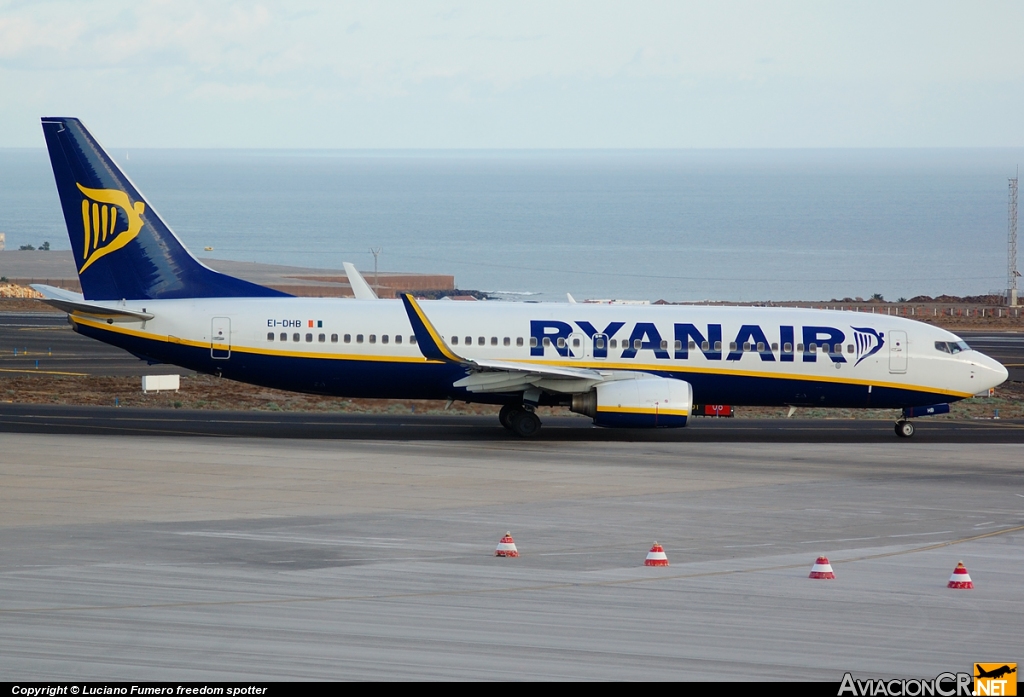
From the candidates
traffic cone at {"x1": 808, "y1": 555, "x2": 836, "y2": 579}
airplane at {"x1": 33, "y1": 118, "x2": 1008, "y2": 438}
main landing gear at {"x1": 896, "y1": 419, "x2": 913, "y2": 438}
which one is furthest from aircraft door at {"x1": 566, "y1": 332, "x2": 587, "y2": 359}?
traffic cone at {"x1": 808, "y1": 555, "x2": 836, "y2": 579}

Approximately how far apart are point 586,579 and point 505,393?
16.9m

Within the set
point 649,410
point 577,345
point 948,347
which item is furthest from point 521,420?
point 948,347

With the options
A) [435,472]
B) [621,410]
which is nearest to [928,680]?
[435,472]

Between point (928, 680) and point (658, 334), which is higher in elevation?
point (658, 334)

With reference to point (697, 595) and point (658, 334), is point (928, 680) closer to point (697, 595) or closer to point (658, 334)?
point (697, 595)

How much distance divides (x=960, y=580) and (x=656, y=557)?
462 cm

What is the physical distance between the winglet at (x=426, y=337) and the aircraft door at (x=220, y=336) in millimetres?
5201

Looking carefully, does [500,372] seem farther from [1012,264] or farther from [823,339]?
[1012,264]

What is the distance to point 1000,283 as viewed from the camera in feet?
484

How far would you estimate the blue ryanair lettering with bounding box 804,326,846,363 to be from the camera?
119 ft

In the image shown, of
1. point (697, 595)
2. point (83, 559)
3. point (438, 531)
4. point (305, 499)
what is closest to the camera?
point (697, 595)

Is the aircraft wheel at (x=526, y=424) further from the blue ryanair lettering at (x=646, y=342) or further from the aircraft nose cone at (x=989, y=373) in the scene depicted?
the aircraft nose cone at (x=989, y=373)

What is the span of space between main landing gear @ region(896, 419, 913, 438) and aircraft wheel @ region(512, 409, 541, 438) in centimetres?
1100

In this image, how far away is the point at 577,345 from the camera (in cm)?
3559
